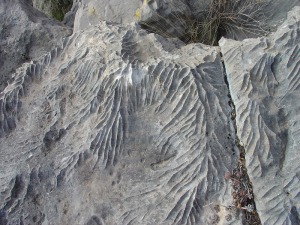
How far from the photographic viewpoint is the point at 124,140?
9.43ft

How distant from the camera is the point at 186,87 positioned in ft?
9.37

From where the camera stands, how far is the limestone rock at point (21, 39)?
3.96 m

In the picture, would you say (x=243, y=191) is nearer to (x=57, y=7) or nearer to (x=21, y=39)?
(x=21, y=39)

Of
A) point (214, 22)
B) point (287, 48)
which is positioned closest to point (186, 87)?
point (287, 48)

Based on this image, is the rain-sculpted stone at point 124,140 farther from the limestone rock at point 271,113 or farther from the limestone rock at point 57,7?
the limestone rock at point 57,7

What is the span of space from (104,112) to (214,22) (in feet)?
5.99

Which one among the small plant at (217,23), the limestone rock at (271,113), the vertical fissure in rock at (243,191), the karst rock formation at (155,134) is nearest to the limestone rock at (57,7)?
the small plant at (217,23)

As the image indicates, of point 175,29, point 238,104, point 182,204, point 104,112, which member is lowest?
point 182,204

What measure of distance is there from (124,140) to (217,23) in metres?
1.90

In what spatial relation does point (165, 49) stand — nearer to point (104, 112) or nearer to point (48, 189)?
point (104, 112)

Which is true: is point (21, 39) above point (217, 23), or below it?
below

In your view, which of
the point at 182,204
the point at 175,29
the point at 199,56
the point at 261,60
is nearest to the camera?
the point at 182,204

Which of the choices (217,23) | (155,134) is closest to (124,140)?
(155,134)

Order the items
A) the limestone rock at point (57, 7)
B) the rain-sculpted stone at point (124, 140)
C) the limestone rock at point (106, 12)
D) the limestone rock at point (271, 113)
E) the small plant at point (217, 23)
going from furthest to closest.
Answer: the limestone rock at point (57, 7), the small plant at point (217, 23), the limestone rock at point (106, 12), the rain-sculpted stone at point (124, 140), the limestone rock at point (271, 113)
